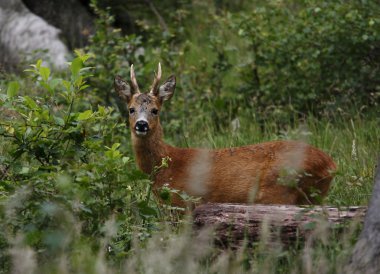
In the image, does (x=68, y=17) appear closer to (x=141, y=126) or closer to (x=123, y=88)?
(x=123, y=88)

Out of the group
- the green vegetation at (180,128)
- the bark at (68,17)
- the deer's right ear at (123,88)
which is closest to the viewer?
the green vegetation at (180,128)

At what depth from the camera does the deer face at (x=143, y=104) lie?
8336 millimetres

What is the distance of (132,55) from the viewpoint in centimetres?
1117

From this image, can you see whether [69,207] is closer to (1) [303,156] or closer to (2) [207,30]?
(1) [303,156]

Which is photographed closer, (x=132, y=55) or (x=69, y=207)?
(x=69, y=207)

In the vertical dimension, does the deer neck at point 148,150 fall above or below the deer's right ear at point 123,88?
below

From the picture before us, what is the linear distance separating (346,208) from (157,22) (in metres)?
8.75

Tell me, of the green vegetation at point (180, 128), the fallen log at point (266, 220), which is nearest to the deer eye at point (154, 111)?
the green vegetation at point (180, 128)

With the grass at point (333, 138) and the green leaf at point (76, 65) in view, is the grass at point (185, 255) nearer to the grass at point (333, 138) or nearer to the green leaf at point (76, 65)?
the grass at point (333, 138)

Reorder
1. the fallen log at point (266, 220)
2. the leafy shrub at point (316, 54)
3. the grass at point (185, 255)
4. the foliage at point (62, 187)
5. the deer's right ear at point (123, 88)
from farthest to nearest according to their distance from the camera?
1. the leafy shrub at point (316, 54)
2. the deer's right ear at point (123, 88)
3. the fallen log at point (266, 220)
4. the foliage at point (62, 187)
5. the grass at point (185, 255)

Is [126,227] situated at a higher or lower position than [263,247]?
lower

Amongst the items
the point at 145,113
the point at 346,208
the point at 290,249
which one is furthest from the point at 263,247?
the point at 145,113

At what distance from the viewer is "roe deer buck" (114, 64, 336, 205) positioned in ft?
24.2

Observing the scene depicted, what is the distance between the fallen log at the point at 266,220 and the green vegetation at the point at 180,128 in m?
0.11
